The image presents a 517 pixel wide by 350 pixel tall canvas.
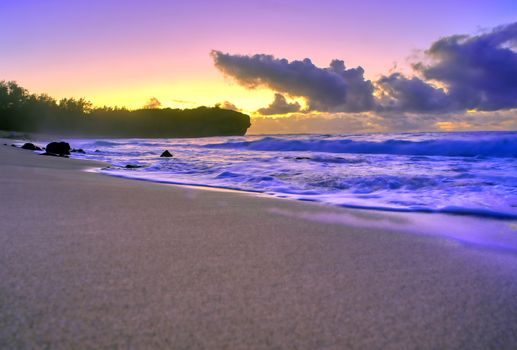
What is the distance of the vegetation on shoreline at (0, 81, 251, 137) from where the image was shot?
48.3m

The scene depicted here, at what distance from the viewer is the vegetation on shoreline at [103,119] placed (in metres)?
48.3

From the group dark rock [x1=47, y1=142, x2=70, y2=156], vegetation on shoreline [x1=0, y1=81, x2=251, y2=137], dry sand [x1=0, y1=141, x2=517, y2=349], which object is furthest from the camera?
vegetation on shoreline [x1=0, y1=81, x2=251, y2=137]

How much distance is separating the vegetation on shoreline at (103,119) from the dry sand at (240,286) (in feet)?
172

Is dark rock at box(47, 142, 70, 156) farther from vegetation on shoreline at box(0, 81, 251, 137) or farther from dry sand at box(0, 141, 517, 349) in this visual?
vegetation on shoreline at box(0, 81, 251, 137)

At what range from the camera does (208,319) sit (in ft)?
2.83

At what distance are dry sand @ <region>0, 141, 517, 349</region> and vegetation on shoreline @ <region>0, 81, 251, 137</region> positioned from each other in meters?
52.5

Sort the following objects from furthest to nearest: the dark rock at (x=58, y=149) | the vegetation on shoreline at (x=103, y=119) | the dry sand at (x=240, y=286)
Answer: the vegetation on shoreline at (x=103, y=119) → the dark rock at (x=58, y=149) → the dry sand at (x=240, y=286)

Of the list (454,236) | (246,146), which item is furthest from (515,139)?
(454,236)

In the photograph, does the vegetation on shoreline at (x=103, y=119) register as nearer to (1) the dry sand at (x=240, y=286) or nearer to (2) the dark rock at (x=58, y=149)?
(2) the dark rock at (x=58, y=149)

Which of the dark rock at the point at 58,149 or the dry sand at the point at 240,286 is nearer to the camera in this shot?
the dry sand at the point at 240,286

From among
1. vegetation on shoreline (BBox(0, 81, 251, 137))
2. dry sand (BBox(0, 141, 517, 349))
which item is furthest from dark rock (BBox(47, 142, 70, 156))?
vegetation on shoreline (BBox(0, 81, 251, 137))

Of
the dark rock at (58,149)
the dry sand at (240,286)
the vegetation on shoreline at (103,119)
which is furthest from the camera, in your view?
the vegetation on shoreline at (103,119)

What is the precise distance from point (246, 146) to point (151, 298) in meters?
17.2

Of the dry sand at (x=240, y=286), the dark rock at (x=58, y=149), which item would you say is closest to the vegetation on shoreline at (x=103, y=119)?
the dark rock at (x=58, y=149)
